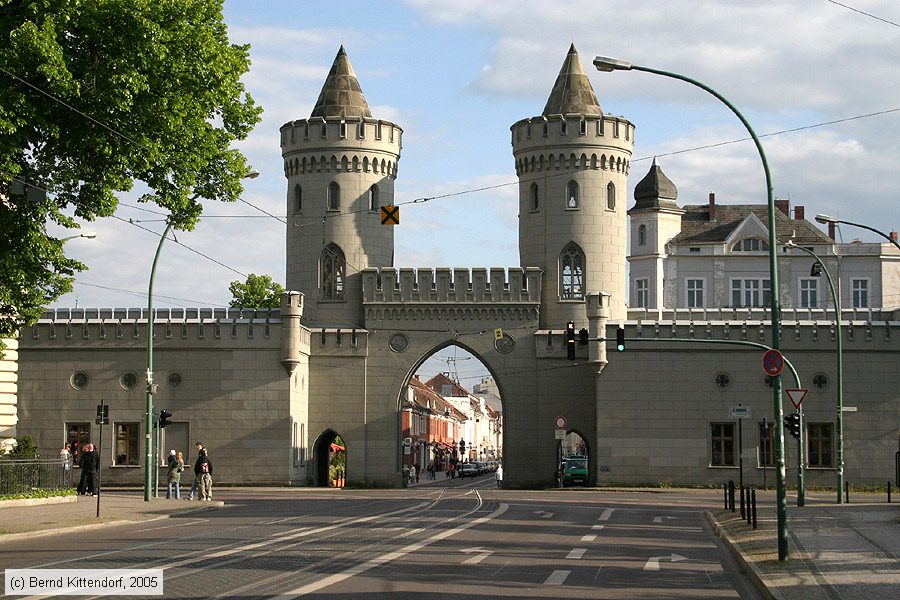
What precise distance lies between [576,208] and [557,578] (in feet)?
144

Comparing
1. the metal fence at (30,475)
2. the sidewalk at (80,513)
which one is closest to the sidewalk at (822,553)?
the sidewalk at (80,513)

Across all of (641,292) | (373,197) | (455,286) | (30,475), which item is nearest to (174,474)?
(30,475)

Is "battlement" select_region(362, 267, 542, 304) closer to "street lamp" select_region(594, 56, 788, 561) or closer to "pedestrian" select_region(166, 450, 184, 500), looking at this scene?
"pedestrian" select_region(166, 450, 184, 500)

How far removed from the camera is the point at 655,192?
89875 mm

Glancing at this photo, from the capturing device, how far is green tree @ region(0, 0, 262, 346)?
23953 millimetres

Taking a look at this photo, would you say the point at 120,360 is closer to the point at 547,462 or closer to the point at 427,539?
the point at 547,462

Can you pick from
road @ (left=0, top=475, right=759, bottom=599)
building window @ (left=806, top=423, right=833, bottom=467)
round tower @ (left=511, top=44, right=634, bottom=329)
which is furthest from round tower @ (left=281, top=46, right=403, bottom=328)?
road @ (left=0, top=475, right=759, bottom=599)

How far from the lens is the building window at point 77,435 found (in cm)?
5338

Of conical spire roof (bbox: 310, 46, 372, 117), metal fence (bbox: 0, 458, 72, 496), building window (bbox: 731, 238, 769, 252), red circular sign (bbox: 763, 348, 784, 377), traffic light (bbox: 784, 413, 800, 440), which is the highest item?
conical spire roof (bbox: 310, 46, 372, 117)

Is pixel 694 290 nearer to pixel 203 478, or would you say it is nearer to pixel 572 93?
pixel 572 93

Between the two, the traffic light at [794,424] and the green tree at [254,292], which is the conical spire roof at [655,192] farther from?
the traffic light at [794,424]

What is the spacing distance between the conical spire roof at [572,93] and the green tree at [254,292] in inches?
1102

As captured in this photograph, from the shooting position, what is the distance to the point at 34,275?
87.2 ft

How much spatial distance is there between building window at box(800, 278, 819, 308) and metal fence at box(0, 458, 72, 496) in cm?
5764
